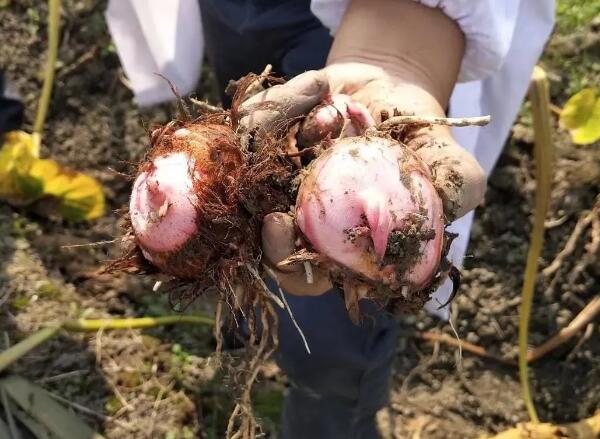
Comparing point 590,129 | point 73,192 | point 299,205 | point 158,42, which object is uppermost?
point 299,205

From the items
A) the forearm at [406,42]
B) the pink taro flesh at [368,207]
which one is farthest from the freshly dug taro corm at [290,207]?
the forearm at [406,42]

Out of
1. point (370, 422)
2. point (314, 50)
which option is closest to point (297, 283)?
point (314, 50)

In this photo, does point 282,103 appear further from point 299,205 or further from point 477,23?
point 477,23

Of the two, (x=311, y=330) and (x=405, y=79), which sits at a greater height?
(x=405, y=79)

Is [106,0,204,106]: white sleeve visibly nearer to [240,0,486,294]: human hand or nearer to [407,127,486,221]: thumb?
[240,0,486,294]: human hand

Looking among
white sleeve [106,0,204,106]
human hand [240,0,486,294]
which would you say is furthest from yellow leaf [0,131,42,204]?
human hand [240,0,486,294]

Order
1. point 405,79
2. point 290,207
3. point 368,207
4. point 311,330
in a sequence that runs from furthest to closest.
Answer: point 311,330, point 405,79, point 290,207, point 368,207

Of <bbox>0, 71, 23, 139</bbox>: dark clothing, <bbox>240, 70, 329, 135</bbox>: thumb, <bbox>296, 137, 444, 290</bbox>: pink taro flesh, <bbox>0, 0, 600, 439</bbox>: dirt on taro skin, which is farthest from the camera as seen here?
<bbox>0, 71, 23, 139</bbox>: dark clothing

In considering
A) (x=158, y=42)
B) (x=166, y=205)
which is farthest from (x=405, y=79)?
(x=158, y=42)
